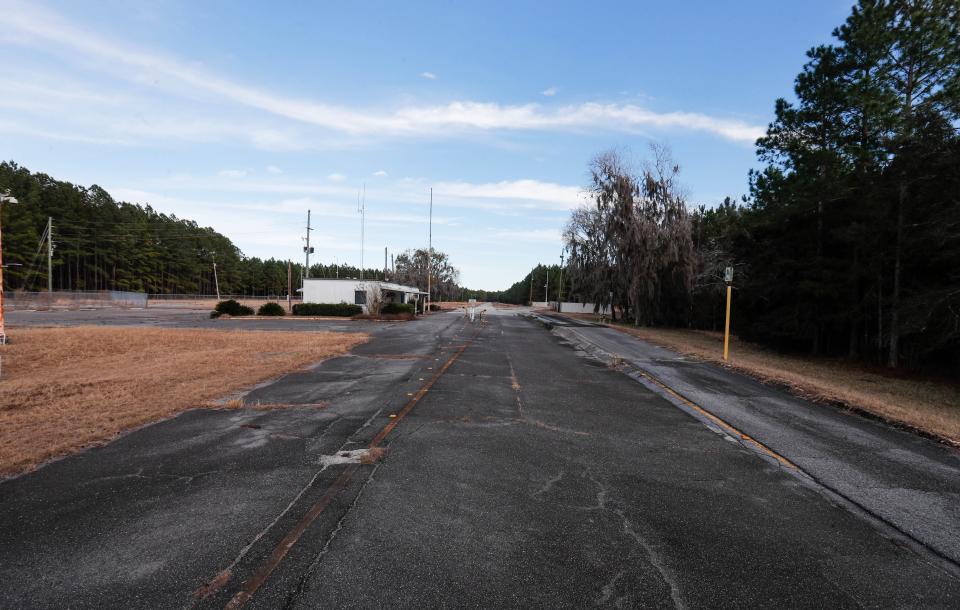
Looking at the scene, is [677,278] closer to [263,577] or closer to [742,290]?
[742,290]

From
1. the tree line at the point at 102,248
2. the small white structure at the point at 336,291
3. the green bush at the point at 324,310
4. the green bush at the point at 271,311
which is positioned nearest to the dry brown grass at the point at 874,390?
the green bush at the point at 324,310

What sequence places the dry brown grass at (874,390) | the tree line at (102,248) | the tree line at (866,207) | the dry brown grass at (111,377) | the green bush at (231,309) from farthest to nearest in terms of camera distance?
the tree line at (102,248)
the green bush at (231,309)
the tree line at (866,207)
the dry brown grass at (874,390)
the dry brown grass at (111,377)

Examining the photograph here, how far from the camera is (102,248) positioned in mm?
74688

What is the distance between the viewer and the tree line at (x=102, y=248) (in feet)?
204

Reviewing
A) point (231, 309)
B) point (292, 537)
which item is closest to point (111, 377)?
point (292, 537)

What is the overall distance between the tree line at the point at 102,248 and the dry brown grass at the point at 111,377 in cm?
4623

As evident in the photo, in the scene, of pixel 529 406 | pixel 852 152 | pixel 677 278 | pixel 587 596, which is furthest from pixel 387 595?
pixel 677 278

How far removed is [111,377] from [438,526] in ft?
34.5

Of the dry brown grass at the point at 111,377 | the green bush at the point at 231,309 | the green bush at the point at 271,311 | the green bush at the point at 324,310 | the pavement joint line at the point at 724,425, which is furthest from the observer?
the green bush at the point at 324,310

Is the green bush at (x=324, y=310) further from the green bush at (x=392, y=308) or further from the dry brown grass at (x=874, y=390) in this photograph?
the dry brown grass at (x=874, y=390)

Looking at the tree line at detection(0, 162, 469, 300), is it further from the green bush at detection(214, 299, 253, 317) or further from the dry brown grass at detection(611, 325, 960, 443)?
the dry brown grass at detection(611, 325, 960, 443)

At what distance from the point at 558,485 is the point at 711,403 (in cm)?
593

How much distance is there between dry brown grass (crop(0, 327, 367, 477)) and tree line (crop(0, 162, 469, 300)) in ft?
152

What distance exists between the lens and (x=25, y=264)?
62.4 meters
